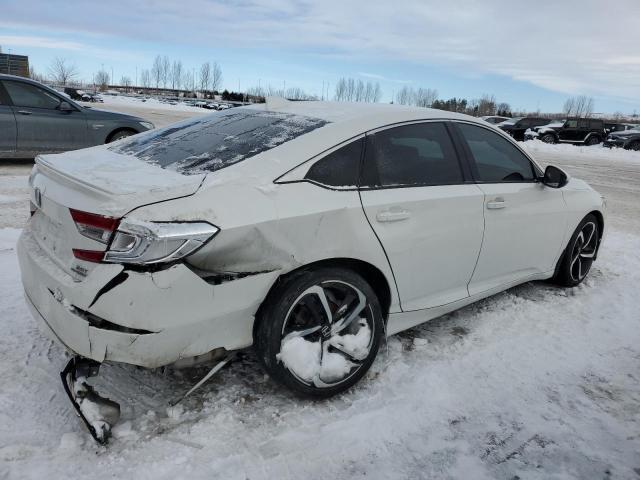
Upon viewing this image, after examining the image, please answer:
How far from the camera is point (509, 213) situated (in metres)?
3.68

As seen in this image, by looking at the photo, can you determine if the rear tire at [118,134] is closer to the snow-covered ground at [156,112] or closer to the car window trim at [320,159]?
the snow-covered ground at [156,112]

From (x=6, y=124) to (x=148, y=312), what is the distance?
7809mm

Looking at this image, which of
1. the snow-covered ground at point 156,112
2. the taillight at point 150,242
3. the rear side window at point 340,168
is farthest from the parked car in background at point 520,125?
the taillight at point 150,242

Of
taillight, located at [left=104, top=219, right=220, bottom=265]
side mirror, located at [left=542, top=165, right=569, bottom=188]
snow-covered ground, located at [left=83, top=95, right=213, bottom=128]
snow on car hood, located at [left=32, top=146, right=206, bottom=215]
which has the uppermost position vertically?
side mirror, located at [left=542, top=165, right=569, bottom=188]

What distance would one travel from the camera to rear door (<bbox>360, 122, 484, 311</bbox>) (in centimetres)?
293

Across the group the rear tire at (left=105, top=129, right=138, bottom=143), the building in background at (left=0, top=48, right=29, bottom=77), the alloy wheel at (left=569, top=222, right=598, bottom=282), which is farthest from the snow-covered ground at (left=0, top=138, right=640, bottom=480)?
the building in background at (left=0, top=48, right=29, bottom=77)

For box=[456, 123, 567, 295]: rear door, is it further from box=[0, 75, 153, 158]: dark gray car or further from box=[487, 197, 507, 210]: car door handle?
box=[0, 75, 153, 158]: dark gray car

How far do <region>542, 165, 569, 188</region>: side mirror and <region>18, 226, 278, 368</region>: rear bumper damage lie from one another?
2.60 meters

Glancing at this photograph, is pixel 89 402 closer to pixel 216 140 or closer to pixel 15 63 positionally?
pixel 216 140

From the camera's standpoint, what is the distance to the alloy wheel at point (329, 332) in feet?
8.76

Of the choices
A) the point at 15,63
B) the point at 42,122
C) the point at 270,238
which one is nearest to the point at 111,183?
the point at 270,238

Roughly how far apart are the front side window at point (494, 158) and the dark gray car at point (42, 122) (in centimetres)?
754

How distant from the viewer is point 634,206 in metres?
9.34

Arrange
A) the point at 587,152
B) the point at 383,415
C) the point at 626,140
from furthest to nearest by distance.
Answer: the point at 626,140 < the point at 587,152 < the point at 383,415
